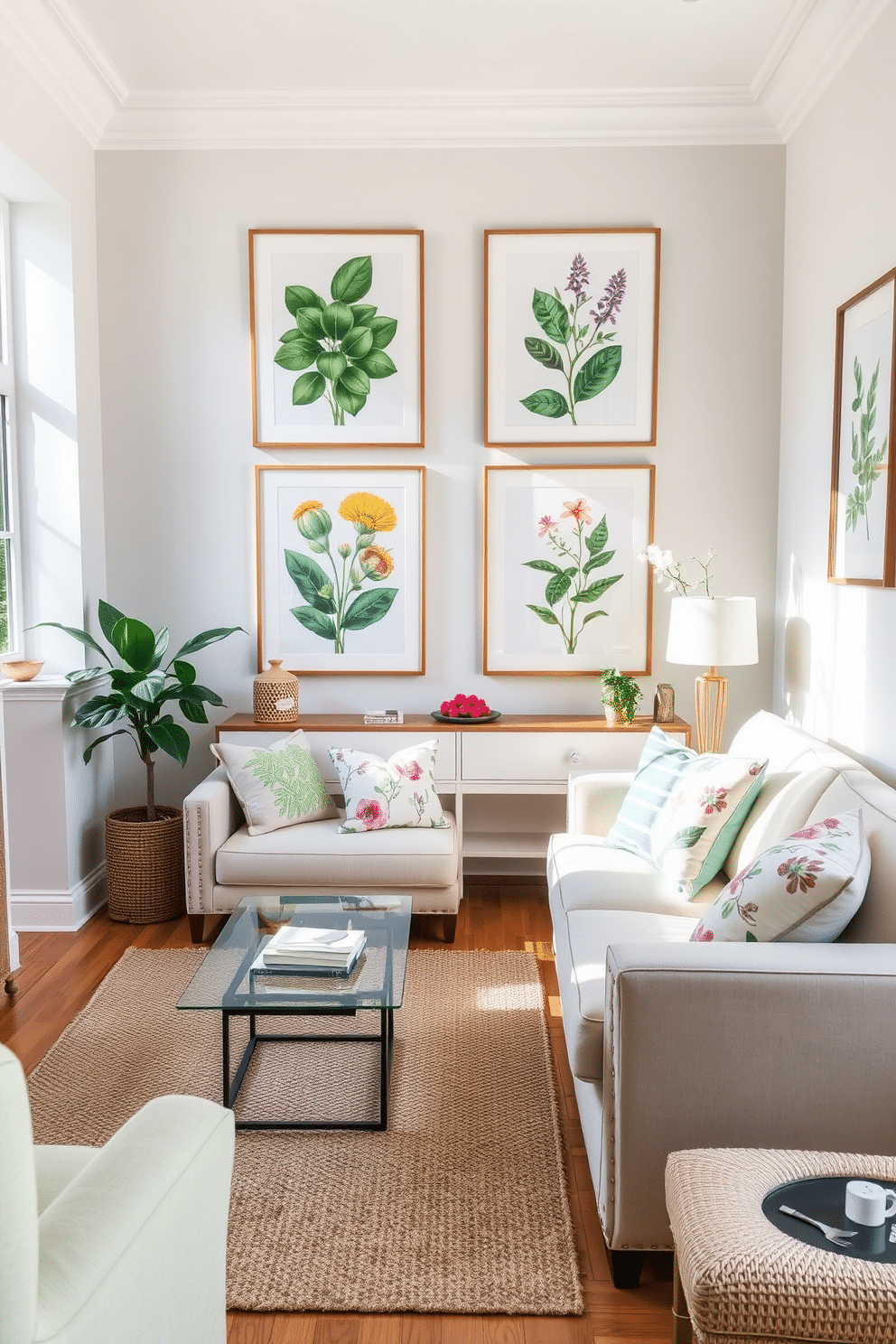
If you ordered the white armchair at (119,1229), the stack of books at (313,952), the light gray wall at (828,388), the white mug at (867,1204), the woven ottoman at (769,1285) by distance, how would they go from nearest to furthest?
the white armchair at (119,1229) < the woven ottoman at (769,1285) < the white mug at (867,1204) < the stack of books at (313,952) < the light gray wall at (828,388)

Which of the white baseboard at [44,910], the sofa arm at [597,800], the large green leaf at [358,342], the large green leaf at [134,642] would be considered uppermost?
the large green leaf at [358,342]

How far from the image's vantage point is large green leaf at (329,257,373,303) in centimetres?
405

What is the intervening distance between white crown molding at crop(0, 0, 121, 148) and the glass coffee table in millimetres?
2780

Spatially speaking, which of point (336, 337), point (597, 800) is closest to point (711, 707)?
point (597, 800)

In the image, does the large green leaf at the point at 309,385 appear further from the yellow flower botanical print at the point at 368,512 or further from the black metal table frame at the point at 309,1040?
the black metal table frame at the point at 309,1040

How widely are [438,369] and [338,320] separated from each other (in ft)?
1.45

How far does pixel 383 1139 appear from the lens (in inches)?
93.7

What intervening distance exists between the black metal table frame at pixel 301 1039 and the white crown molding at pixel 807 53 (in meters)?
2.97

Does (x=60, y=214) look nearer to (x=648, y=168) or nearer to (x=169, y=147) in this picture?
Answer: (x=169, y=147)

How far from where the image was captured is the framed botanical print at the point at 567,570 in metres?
4.12

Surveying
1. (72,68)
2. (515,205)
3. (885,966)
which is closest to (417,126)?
(515,205)

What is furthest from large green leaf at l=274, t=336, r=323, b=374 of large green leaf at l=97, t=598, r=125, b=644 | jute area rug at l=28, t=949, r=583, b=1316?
jute area rug at l=28, t=949, r=583, b=1316

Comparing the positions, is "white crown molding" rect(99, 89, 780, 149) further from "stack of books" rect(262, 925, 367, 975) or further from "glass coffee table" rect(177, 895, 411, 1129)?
"stack of books" rect(262, 925, 367, 975)

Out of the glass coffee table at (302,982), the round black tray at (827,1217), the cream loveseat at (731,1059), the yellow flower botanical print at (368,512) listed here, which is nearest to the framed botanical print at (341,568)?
the yellow flower botanical print at (368,512)
